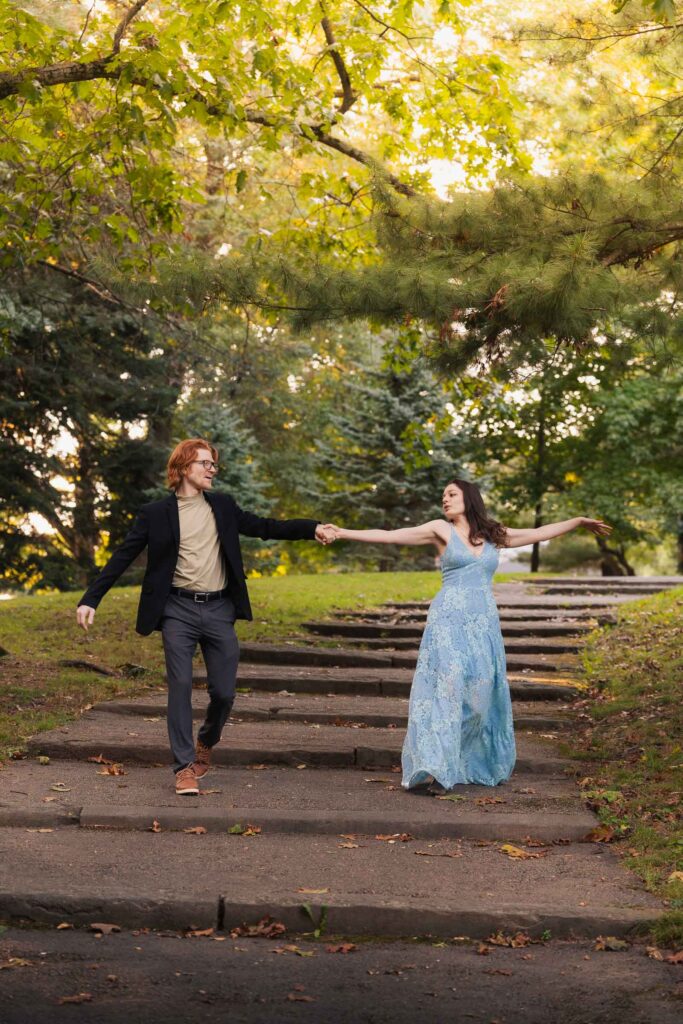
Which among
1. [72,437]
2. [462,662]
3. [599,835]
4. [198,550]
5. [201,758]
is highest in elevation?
[72,437]

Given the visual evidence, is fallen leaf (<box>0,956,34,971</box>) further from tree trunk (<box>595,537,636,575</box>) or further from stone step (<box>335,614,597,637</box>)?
tree trunk (<box>595,537,636,575</box>)

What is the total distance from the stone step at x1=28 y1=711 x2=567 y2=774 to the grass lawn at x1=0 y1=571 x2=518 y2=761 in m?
0.35

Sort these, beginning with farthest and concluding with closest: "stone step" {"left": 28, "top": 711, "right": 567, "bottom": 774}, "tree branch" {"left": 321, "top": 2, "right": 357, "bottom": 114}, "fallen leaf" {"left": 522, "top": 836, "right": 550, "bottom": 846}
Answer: "tree branch" {"left": 321, "top": 2, "right": 357, "bottom": 114}, "stone step" {"left": 28, "top": 711, "right": 567, "bottom": 774}, "fallen leaf" {"left": 522, "top": 836, "right": 550, "bottom": 846}

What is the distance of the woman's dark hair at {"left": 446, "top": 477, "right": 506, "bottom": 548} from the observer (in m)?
7.80

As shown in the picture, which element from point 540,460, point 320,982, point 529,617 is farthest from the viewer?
point 540,460

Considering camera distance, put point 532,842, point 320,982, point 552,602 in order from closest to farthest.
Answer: point 320,982 < point 532,842 < point 552,602

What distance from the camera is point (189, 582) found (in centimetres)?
736

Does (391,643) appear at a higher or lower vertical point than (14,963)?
higher

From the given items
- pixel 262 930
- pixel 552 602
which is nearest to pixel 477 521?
pixel 262 930

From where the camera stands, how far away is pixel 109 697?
10.7m

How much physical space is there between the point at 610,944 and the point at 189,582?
3367 millimetres

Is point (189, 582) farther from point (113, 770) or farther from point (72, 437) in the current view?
point (72, 437)

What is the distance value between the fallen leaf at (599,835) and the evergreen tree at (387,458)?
20246 millimetres

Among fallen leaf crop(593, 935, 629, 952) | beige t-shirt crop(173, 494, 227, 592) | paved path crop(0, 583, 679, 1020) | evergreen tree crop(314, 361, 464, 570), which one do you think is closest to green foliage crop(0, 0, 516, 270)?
beige t-shirt crop(173, 494, 227, 592)
